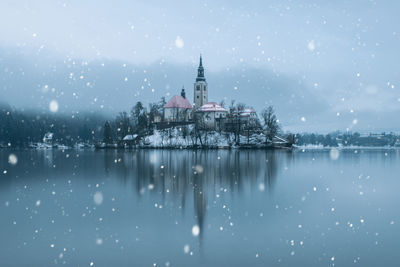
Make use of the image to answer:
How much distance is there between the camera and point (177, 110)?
12419cm

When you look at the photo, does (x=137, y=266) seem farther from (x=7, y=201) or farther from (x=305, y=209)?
(x=7, y=201)

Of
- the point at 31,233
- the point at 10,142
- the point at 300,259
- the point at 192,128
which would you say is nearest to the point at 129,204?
the point at 31,233

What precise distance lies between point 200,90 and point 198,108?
7.53m

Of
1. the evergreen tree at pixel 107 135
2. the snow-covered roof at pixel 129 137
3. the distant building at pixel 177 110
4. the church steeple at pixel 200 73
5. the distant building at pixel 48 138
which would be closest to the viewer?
the evergreen tree at pixel 107 135

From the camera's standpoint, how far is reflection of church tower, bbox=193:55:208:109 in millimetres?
135125

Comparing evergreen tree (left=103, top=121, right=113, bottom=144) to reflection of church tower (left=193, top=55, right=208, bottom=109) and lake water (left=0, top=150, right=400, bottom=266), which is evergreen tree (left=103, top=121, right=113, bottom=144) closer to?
reflection of church tower (left=193, top=55, right=208, bottom=109)

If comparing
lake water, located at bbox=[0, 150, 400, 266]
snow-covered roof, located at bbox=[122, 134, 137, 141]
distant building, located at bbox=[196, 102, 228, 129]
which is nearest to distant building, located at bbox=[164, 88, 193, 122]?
distant building, located at bbox=[196, 102, 228, 129]

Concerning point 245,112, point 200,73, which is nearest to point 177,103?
point 200,73

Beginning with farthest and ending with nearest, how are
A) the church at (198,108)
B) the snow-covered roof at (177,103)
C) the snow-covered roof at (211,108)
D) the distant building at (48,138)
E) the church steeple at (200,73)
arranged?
the distant building at (48,138) → the church steeple at (200,73) → the snow-covered roof at (177,103) → the snow-covered roof at (211,108) → the church at (198,108)

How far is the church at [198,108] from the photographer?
122 metres

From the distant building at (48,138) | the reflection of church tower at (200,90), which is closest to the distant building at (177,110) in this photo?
the reflection of church tower at (200,90)

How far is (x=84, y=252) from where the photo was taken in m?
9.66

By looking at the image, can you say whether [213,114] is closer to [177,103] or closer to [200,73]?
[177,103]

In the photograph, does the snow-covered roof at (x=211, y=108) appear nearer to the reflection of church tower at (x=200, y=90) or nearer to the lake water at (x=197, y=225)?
the reflection of church tower at (x=200, y=90)
